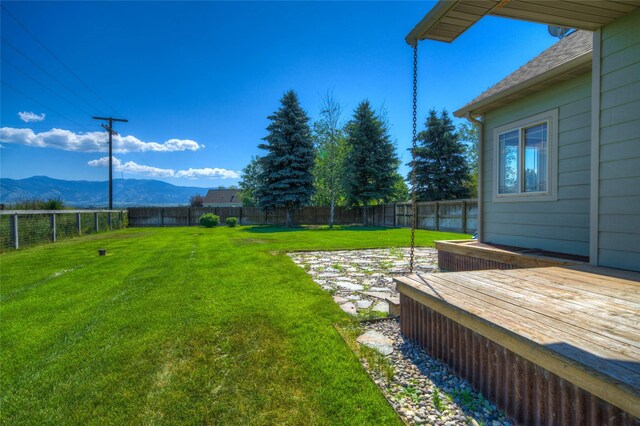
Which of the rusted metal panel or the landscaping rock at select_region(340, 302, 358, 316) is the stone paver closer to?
the landscaping rock at select_region(340, 302, 358, 316)

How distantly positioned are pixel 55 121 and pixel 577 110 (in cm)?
2634

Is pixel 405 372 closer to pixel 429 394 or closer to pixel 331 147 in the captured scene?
pixel 429 394

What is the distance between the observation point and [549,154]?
4.01 m

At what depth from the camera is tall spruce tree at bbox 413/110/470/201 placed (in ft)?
61.7

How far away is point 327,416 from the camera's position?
157cm

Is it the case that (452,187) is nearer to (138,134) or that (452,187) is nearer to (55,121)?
(138,134)

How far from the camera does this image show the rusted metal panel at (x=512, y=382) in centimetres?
121

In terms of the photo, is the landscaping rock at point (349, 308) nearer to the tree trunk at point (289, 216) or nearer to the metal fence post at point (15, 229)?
the metal fence post at point (15, 229)

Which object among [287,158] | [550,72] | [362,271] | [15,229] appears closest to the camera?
[550,72]

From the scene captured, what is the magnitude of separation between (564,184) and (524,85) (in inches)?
55.3

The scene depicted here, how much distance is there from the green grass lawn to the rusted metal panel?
1.96ft

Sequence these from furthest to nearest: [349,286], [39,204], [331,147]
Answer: [331,147], [39,204], [349,286]

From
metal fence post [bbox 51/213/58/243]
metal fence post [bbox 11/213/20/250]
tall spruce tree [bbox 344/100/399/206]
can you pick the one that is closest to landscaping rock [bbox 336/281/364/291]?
metal fence post [bbox 11/213/20/250]

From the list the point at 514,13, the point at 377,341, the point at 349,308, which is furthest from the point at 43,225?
the point at 514,13
